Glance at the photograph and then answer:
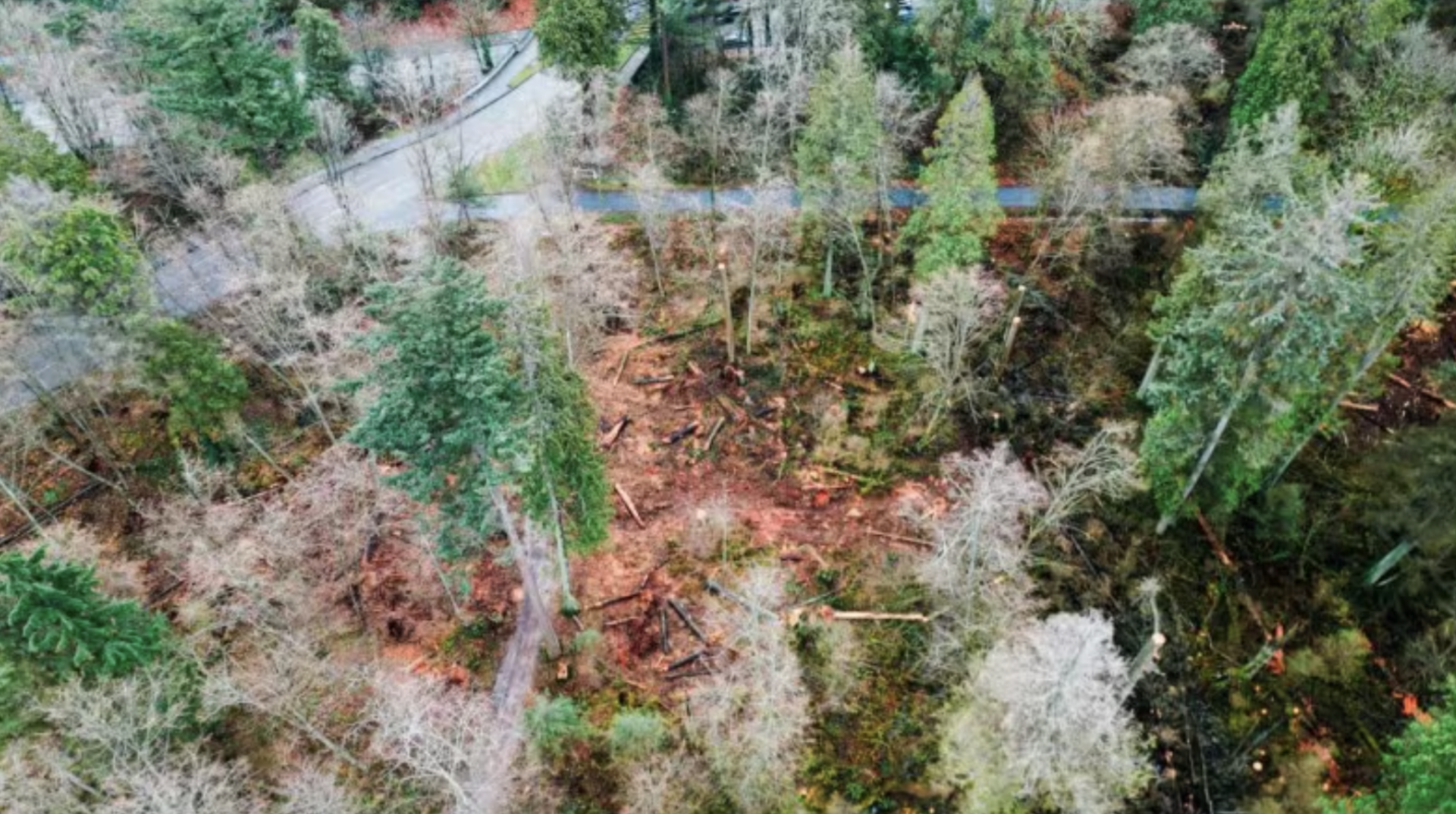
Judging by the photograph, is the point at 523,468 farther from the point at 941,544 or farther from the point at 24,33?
the point at 24,33

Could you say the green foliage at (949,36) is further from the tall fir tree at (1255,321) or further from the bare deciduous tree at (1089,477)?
the bare deciduous tree at (1089,477)

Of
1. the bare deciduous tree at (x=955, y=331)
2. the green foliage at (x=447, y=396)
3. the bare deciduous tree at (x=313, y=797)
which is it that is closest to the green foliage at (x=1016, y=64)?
the bare deciduous tree at (x=955, y=331)

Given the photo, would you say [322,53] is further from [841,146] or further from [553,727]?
[553,727]

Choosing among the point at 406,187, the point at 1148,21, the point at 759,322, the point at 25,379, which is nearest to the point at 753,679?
the point at 759,322

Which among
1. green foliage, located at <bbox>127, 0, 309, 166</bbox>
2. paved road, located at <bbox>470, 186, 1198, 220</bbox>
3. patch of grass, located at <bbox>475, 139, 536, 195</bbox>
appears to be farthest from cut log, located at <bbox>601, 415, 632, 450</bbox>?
green foliage, located at <bbox>127, 0, 309, 166</bbox>

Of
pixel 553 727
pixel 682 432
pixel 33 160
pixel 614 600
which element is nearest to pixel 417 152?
pixel 33 160

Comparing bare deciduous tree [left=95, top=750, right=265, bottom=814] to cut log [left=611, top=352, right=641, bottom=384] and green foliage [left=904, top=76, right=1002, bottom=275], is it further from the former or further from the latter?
green foliage [left=904, top=76, right=1002, bottom=275]

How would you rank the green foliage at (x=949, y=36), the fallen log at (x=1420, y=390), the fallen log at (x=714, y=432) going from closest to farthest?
the fallen log at (x=1420, y=390) < the fallen log at (x=714, y=432) < the green foliage at (x=949, y=36)
